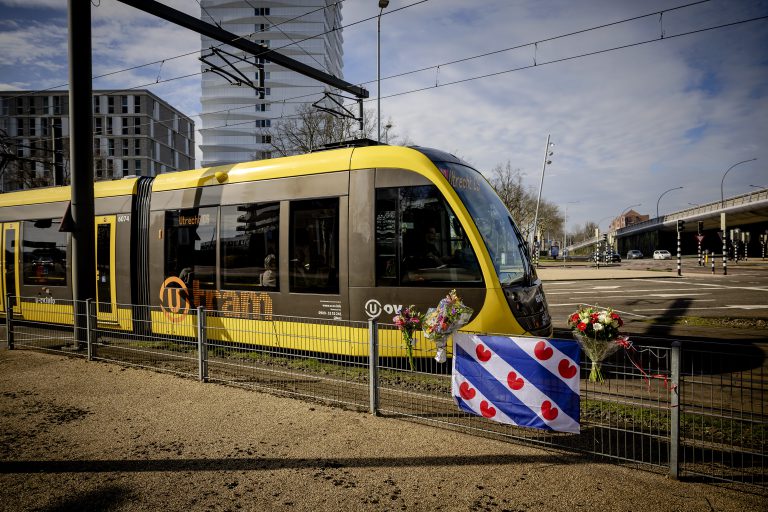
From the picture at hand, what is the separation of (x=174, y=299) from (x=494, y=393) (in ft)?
23.0

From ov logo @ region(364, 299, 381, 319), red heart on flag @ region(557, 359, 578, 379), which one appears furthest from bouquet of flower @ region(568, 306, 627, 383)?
ov logo @ region(364, 299, 381, 319)

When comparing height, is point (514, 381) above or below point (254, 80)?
below

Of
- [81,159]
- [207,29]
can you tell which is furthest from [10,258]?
[207,29]

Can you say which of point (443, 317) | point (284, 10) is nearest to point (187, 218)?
point (443, 317)

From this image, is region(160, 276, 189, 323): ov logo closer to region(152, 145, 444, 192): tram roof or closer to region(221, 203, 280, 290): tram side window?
region(221, 203, 280, 290): tram side window

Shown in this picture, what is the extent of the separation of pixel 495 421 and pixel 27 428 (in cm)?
508

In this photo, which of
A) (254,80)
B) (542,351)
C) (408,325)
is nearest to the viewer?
(542,351)

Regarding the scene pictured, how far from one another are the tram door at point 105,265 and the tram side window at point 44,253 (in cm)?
129

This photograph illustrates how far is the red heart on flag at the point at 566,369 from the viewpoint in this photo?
13.8 ft

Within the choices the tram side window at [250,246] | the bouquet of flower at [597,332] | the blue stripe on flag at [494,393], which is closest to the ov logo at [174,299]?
the tram side window at [250,246]

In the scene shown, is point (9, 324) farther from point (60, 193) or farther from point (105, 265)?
point (60, 193)

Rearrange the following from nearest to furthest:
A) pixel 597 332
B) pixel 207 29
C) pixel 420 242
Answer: pixel 597 332 → pixel 420 242 → pixel 207 29

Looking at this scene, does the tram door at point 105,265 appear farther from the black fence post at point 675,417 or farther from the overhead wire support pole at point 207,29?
the black fence post at point 675,417

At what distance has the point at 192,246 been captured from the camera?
9.05 meters
